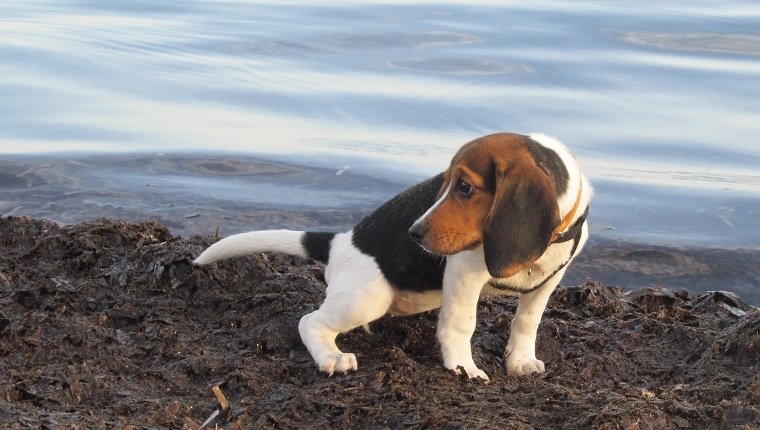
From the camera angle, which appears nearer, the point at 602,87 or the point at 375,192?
the point at 375,192

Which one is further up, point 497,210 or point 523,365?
point 497,210

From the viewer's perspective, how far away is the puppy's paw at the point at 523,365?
5.82m

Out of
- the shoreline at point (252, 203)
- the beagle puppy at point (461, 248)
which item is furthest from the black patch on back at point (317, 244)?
the shoreline at point (252, 203)

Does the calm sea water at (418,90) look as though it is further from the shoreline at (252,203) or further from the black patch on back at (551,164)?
the black patch on back at (551,164)

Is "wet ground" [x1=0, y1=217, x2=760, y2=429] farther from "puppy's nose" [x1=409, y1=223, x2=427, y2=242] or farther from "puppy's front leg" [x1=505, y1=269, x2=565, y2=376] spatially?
"puppy's nose" [x1=409, y1=223, x2=427, y2=242]

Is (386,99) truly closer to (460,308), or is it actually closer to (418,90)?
(418,90)

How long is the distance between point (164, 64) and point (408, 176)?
530 cm

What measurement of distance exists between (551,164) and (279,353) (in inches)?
65.1

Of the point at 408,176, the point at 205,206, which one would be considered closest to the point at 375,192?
the point at 408,176

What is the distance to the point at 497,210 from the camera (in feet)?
16.5

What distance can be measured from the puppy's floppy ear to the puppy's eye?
0.11m

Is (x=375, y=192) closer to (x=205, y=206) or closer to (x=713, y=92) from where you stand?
(x=205, y=206)

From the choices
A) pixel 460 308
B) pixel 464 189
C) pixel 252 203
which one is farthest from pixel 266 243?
pixel 252 203

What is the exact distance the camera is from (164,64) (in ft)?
48.2
